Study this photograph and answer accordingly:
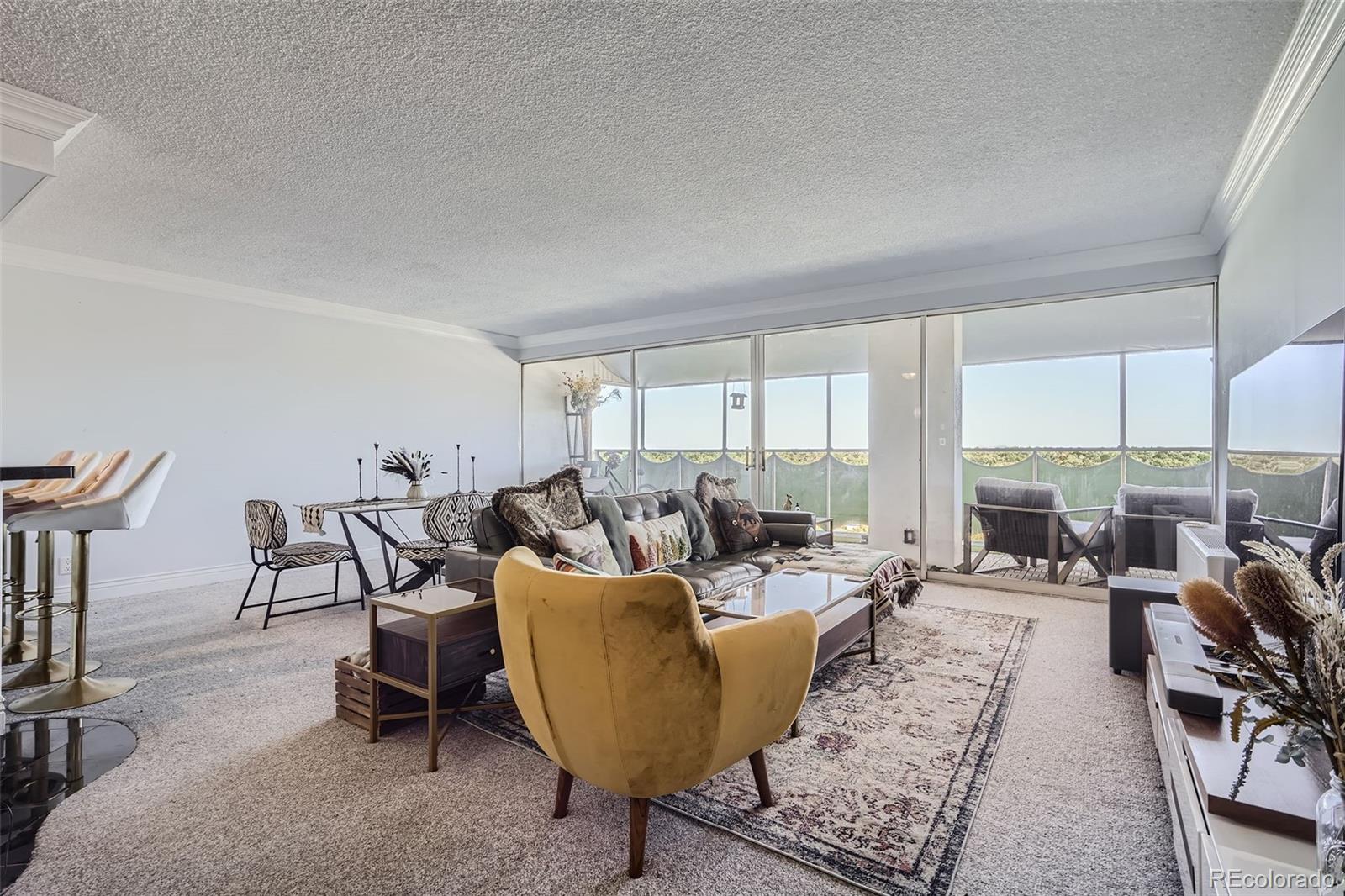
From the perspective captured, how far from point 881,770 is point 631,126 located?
275cm

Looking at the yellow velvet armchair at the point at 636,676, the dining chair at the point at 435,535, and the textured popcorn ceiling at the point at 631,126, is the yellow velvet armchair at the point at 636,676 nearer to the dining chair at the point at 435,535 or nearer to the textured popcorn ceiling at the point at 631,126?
the textured popcorn ceiling at the point at 631,126

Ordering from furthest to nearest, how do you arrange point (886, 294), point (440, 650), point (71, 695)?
point (886, 294) → point (71, 695) → point (440, 650)

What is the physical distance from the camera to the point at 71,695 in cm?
271

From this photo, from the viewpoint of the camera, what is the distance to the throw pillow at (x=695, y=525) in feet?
13.6

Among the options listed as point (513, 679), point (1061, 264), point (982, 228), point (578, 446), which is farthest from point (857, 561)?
point (578, 446)

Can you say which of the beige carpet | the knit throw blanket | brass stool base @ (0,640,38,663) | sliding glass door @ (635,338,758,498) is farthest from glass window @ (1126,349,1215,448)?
brass stool base @ (0,640,38,663)

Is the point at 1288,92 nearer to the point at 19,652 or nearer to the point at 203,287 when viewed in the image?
the point at 19,652

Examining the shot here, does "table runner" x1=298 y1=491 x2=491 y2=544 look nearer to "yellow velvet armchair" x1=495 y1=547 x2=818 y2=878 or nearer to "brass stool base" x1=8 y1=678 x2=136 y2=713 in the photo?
"brass stool base" x1=8 y1=678 x2=136 y2=713

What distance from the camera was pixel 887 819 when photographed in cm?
186

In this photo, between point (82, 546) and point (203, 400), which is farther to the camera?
point (203, 400)

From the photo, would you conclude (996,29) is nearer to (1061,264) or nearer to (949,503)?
(1061,264)

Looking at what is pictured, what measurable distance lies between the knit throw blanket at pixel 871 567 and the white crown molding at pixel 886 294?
242cm

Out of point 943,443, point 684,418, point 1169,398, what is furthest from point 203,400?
point 1169,398

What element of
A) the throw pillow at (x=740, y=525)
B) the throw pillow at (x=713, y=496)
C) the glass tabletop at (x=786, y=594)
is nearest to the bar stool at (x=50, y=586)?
the glass tabletop at (x=786, y=594)
